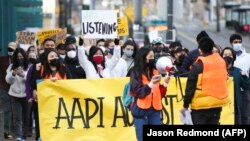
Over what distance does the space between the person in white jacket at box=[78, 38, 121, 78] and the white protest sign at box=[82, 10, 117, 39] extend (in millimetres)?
2705

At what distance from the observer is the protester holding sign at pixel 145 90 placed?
420 inches

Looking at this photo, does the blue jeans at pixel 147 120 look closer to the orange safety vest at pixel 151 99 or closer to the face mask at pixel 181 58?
the orange safety vest at pixel 151 99

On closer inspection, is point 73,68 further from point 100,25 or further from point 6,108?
point 100,25

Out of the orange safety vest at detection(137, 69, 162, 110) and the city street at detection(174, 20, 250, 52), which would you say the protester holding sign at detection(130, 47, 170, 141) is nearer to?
the orange safety vest at detection(137, 69, 162, 110)

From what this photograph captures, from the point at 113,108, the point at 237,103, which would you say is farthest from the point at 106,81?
the point at 237,103

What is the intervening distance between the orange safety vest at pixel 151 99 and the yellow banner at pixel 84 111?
5.35 feet

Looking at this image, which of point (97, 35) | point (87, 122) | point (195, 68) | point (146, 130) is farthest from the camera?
point (97, 35)

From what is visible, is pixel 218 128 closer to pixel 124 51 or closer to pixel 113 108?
pixel 113 108

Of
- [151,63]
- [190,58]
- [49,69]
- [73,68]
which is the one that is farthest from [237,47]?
[151,63]

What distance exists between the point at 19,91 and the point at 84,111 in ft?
7.14

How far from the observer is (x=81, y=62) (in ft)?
43.3

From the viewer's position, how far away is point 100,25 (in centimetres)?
1636

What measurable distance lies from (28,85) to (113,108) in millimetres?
1569

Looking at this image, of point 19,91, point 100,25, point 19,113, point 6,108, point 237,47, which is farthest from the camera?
point 100,25
